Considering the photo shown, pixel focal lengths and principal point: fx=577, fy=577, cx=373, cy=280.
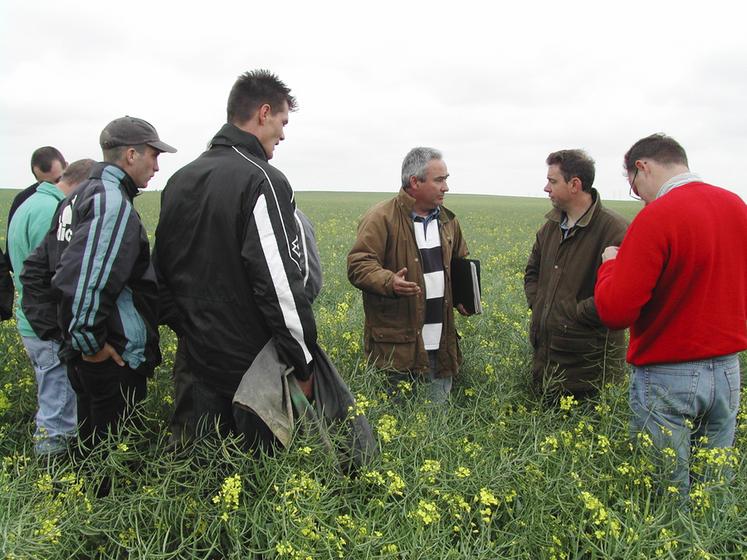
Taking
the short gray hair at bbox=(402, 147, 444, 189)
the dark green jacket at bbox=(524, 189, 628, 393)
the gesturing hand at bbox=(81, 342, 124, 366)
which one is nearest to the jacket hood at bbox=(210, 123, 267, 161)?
the gesturing hand at bbox=(81, 342, 124, 366)

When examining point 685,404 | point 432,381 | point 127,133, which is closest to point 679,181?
point 685,404

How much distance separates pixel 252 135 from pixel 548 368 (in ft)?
9.25

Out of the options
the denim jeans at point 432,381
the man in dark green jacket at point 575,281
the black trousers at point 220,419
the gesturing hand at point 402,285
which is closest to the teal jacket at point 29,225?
the black trousers at point 220,419

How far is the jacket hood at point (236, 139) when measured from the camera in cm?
298

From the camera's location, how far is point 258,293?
2.74m

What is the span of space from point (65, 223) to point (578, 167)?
133 inches

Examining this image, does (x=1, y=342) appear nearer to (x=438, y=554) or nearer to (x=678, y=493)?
(x=438, y=554)

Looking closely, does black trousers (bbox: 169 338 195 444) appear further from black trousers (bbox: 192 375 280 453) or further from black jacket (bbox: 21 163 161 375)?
black jacket (bbox: 21 163 161 375)

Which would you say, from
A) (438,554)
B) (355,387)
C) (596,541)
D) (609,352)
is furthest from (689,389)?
(355,387)

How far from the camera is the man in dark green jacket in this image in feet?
13.5

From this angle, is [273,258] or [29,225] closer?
[273,258]

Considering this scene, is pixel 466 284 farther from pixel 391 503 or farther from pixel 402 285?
pixel 391 503

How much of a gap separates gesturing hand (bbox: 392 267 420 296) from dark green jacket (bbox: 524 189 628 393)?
1037mm

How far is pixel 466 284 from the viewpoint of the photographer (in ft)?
15.2
